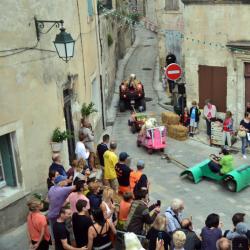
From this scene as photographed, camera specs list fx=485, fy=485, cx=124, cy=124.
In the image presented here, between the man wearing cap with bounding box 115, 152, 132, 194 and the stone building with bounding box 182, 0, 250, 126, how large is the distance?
22.1 feet

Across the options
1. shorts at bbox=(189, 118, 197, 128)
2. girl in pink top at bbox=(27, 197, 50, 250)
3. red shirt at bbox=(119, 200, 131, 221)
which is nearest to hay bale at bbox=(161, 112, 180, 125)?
shorts at bbox=(189, 118, 197, 128)

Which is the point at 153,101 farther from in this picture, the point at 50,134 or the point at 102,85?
the point at 50,134

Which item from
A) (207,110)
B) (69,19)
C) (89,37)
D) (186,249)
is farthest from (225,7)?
(186,249)

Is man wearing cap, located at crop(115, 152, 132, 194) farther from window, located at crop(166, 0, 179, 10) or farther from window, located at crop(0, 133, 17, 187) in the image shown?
window, located at crop(166, 0, 179, 10)

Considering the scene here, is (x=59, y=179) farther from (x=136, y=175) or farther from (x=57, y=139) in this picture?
(x=57, y=139)

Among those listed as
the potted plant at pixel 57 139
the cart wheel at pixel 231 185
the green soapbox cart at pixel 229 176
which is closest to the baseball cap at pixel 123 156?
the potted plant at pixel 57 139

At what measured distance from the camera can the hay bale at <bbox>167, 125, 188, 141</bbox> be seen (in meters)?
17.0

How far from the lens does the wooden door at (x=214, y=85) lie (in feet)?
54.2

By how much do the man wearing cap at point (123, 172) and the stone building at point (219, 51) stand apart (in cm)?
672

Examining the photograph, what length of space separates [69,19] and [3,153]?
443 centimetres

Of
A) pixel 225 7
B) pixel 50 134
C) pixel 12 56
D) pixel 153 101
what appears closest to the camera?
pixel 12 56

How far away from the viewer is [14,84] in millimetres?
9883

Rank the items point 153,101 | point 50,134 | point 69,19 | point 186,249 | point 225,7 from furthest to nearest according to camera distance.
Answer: point 153,101
point 225,7
point 69,19
point 50,134
point 186,249

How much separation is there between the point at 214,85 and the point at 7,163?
8874mm
